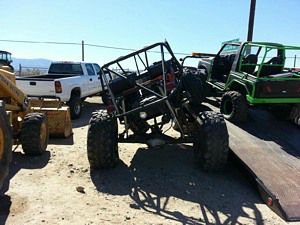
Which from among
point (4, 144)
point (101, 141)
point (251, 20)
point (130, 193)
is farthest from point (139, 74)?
point (251, 20)

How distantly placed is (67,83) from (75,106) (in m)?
0.84

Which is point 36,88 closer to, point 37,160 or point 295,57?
point 37,160

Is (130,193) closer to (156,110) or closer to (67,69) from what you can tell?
(156,110)

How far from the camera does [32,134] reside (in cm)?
695

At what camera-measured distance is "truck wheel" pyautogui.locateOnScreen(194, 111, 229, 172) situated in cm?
598

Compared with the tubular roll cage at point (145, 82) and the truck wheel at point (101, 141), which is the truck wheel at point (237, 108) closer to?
the tubular roll cage at point (145, 82)

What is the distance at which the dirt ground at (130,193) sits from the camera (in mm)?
4738

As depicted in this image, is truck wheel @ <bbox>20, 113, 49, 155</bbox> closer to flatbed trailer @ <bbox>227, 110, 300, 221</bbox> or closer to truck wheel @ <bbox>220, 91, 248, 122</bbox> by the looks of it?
flatbed trailer @ <bbox>227, 110, 300, 221</bbox>

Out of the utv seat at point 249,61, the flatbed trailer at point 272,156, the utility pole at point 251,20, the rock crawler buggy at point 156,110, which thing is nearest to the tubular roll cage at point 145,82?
the rock crawler buggy at point 156,110

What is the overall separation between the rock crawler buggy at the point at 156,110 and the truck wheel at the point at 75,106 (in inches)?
213

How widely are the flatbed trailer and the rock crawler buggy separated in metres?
0.60

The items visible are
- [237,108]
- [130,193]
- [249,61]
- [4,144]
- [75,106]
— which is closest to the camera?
[4,144]

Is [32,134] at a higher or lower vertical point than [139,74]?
lower

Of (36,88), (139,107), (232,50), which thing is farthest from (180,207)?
(36,88)
